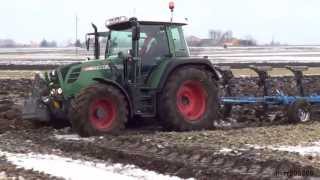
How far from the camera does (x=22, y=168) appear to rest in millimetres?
8836

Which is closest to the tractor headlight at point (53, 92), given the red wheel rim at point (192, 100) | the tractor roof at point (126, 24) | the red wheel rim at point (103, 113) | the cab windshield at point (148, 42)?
the red wheel rim at point (103, 113)

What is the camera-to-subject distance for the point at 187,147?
10352mm

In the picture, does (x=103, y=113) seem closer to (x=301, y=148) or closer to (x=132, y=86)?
(x=132, y=86)

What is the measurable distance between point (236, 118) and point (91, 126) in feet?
16.3

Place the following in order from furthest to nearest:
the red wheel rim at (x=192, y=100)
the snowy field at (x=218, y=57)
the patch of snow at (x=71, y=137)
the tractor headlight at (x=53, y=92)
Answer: the snowy field at (x=218, y=57) → the red wheel rim at (x=192, y=100) → the tractor headlight at (x=53, y=92) → the patch of snow at (x=71, y=137)

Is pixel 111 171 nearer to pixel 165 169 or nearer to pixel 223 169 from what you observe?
pixel 165 169

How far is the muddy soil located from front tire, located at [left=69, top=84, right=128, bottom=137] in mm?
346

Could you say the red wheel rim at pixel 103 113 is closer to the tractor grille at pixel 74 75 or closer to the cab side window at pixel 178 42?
the tractor grille at pixel 74 75

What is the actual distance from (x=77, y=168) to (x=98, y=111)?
130 inches

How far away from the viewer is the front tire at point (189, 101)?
13.1 meters

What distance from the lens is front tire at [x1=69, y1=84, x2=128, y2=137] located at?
1196 cm

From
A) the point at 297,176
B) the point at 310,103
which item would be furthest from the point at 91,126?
the point at 310,103

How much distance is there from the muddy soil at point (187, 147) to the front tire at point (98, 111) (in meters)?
0.35

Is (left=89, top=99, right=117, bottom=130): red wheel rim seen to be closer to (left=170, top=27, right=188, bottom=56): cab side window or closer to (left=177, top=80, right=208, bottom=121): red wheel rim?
(left=177, top=80, right=208, bottom=121): red wheel rim
